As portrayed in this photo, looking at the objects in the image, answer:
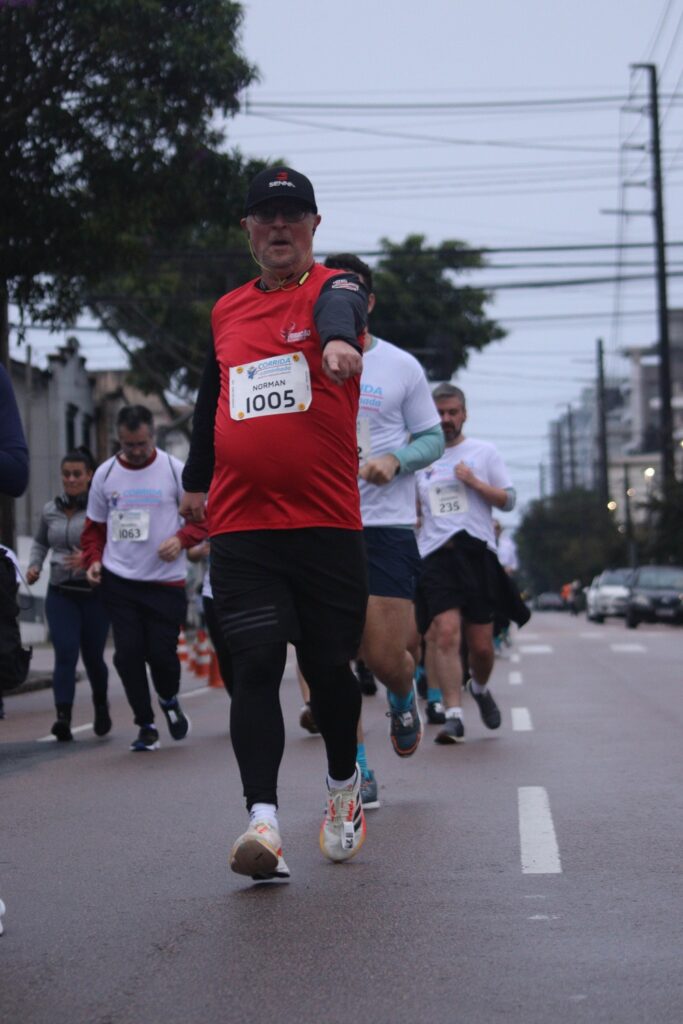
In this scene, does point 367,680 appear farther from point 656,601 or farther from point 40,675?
point 656,601

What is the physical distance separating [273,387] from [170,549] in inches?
163

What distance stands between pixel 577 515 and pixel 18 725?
10572cm

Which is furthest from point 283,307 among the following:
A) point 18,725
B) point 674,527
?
point 674,527

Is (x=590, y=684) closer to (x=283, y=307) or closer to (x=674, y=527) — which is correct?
(x=283, y=307)

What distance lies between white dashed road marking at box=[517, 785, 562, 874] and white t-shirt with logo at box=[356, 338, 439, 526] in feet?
4.12

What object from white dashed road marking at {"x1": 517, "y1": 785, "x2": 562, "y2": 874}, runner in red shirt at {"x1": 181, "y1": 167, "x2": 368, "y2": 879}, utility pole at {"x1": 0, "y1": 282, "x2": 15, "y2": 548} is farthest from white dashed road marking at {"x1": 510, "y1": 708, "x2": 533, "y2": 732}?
runner in red shirt at {"x1": 181, "y1": 167, "x2": 368, "y2": 879}

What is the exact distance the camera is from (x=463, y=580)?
9797mm

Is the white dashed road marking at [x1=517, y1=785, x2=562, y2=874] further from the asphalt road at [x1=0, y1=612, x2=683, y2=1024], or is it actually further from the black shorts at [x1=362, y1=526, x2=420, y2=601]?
the black shorts at [x1=362, y1=526, x2=420, y2=601]

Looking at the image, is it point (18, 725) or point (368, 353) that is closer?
point (368, 353)

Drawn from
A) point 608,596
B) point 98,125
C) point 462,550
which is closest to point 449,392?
point 462,550

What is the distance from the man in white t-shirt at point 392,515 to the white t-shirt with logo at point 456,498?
8.76ft

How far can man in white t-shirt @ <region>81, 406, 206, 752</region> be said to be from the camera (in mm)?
9828

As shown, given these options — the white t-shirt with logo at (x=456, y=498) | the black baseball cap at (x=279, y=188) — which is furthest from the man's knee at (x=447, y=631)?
the black baseball cap at (x=279, y=188)

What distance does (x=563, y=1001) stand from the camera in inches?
153
